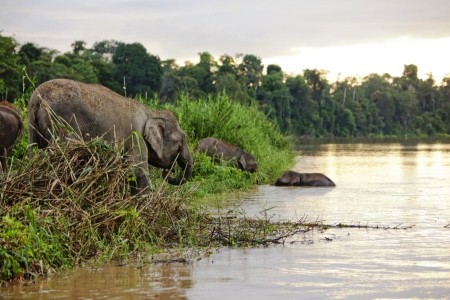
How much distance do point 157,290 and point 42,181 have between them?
216cm

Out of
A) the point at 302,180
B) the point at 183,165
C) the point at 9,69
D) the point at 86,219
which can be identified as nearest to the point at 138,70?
the point at 9,69

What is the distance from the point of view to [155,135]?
11.5 m

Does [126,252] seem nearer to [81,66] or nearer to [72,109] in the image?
[72,109]

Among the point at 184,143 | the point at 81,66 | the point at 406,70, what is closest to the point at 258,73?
the point at 81,66

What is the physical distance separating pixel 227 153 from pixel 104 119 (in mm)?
8358

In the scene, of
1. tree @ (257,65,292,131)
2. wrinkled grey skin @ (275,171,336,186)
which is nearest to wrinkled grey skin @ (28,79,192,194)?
wrinkled grey skin @ (275,171,336,186)

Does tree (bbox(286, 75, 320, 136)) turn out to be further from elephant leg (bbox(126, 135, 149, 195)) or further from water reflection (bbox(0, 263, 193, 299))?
water reflection (bbox(0, 263, 193, 299))

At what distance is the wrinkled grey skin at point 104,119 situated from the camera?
1021cm

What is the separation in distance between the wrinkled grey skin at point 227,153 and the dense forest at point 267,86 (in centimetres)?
2809

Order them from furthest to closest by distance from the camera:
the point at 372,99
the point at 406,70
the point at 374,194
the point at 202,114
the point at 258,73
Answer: the point at 406,70 → the point at 372,99 → the point at 258,73 → the point at 202,114 → the point at 374,194

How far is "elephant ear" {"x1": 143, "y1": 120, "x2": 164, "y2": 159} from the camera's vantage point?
37.2 feet

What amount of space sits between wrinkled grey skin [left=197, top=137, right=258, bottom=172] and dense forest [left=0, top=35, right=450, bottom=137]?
92.2 feet

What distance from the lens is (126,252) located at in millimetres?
8414

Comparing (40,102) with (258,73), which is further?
(258,73)
